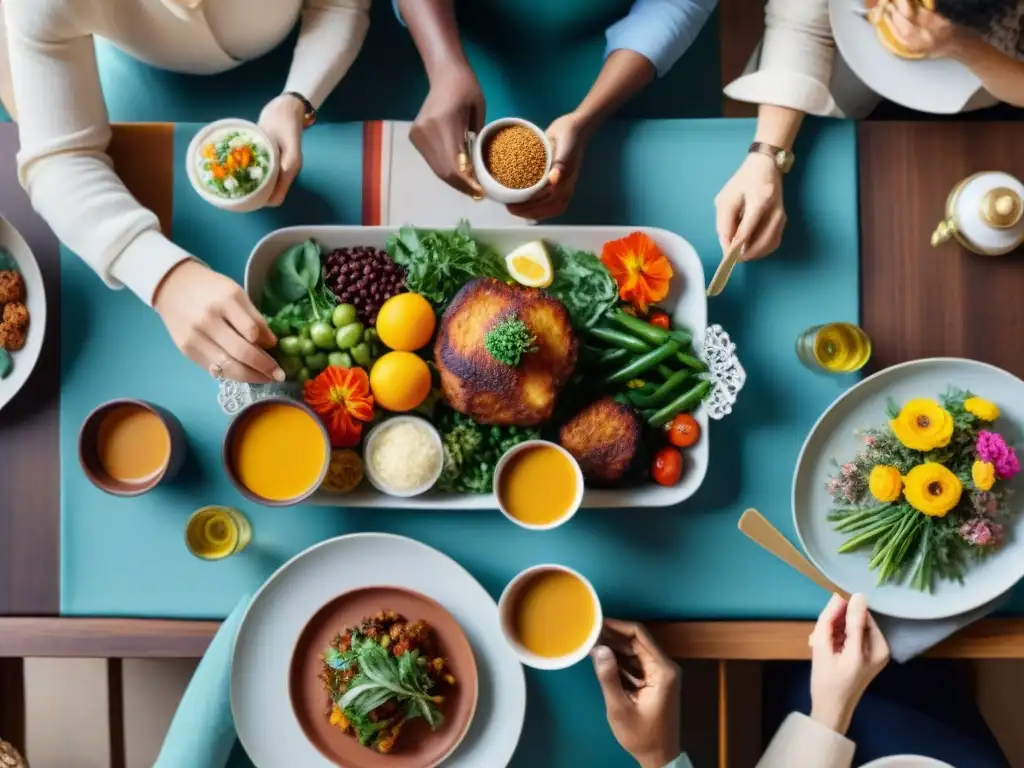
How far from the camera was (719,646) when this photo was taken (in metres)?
1.14

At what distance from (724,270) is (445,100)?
0.49 metres

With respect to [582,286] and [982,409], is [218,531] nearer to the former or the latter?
[582,286]

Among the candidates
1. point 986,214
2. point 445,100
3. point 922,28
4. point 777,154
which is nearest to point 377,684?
point 445,100

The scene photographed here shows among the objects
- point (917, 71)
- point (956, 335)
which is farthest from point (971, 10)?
point (956, 335)

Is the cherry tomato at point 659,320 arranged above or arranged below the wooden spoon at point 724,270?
below

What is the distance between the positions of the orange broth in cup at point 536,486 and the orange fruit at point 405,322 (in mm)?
222

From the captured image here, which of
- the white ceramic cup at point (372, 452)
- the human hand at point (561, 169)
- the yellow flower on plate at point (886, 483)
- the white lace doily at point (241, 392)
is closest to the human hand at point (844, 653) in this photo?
the yellow flower on plate at point (886, 483)

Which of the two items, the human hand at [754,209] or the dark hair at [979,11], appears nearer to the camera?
the dark hair at [979,11]

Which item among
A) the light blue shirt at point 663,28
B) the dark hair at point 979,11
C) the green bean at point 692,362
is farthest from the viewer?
the light blue shirt at point 663,28

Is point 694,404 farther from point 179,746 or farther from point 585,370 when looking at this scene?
point 179,746

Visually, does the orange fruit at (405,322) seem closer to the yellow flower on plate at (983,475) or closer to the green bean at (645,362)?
the green bean at (645,362)

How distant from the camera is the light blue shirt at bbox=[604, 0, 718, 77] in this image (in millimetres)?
1201

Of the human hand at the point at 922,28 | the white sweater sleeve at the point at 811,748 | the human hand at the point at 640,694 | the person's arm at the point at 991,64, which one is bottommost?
the white sweater sleeve at the point at 811,748

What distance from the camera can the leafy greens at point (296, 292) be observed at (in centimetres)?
110
